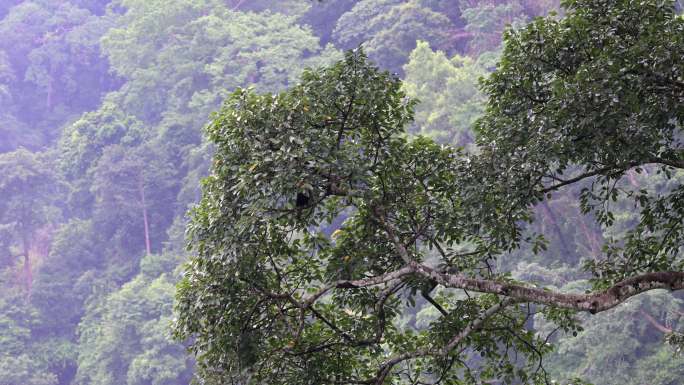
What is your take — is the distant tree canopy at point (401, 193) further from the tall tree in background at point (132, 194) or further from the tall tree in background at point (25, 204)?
the tall tree in background at point (25, 204)

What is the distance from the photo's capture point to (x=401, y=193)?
6.11 metres

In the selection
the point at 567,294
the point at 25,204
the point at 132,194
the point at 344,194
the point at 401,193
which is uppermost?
the point at 25,204

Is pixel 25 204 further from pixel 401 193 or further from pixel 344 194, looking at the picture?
pixel 344 194

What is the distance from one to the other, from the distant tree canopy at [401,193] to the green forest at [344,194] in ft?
0.05

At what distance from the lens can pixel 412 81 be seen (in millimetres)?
25219

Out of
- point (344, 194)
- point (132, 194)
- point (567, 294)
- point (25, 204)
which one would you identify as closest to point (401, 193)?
point (344, 194)

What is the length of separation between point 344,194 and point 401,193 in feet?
2.14

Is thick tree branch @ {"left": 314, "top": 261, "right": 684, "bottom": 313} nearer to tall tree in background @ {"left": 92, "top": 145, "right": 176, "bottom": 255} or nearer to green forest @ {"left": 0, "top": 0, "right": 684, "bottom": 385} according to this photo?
green forest @ {"left": 0, "top": 0, "right": 684, "bottom": 385}

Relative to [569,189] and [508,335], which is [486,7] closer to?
[569,189]

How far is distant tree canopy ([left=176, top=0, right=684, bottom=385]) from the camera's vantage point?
213 inches

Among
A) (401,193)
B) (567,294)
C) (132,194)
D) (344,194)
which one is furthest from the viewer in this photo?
(132,194)

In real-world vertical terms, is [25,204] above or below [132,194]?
above

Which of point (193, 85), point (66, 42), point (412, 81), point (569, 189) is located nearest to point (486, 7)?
point (412, 81)

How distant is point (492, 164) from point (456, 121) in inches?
656
